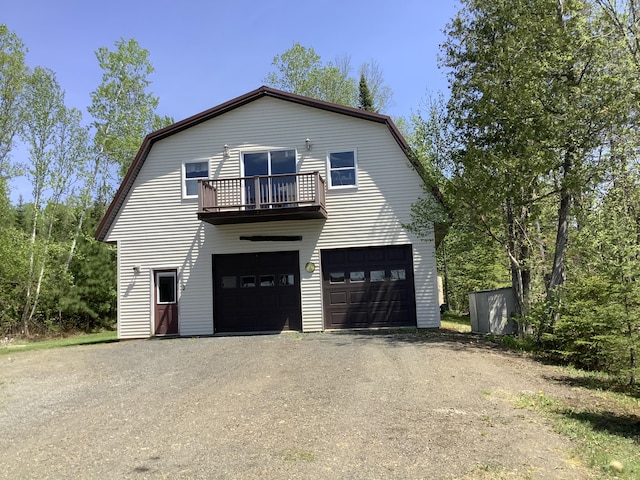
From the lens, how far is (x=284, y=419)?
219 inches

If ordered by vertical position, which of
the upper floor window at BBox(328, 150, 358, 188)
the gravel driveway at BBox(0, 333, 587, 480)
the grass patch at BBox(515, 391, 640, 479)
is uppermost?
the upper floor window at BBox(328, 150, 358, 188)

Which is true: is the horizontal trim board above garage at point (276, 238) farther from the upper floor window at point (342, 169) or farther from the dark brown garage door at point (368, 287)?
the upper floor window at point (342, 169)

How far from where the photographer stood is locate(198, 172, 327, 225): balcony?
14.7m

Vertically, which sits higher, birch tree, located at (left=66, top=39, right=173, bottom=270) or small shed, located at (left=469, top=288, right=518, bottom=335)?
birch tree, located at (left=66, top=39, right=173, bottom=270)

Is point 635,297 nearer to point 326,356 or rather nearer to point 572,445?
point 572,445

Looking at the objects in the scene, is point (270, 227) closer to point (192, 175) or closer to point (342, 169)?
point (342, 169)

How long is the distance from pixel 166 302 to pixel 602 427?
13273 millimetres

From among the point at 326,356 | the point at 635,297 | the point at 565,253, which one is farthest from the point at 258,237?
the point at 635,297

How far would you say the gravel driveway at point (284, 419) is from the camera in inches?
169

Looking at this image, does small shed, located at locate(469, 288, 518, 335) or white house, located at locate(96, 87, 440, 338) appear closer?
small shed, located at locate(469, 288, 518, 335)

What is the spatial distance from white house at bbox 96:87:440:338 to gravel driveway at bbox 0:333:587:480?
5.25 m

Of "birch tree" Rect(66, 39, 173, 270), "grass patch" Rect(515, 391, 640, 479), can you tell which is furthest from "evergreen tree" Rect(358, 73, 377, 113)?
"grass patch" Rect(515, 391, 640, 479)

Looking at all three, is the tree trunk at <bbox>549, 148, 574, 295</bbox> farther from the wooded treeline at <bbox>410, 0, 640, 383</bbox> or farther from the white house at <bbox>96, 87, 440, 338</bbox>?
the white house at <bbox>96, 87, 440, 338</bbox>

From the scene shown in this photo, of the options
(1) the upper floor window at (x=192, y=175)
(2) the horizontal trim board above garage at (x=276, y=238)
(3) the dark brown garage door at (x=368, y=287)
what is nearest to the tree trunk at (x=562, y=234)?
(3) the dark brown garage door at (x=368, y=287)
